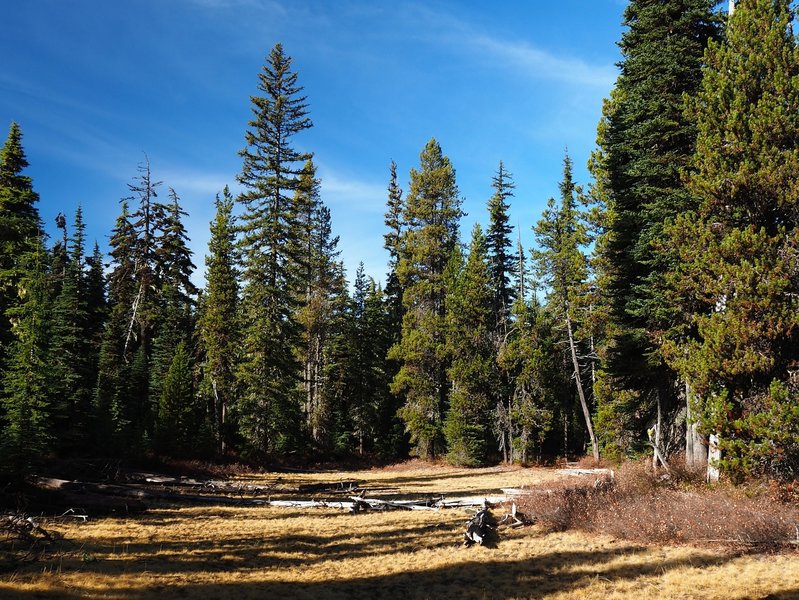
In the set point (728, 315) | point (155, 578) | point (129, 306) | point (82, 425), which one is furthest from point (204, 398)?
point (728, 315)

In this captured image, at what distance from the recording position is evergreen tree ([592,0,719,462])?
16.1m

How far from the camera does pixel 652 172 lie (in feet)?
54.1

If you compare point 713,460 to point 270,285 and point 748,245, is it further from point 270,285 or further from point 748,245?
point 270,285

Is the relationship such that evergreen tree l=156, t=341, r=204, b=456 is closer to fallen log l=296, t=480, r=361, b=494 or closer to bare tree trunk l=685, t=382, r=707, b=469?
fallen log l=296, t=480, r=361, b=494

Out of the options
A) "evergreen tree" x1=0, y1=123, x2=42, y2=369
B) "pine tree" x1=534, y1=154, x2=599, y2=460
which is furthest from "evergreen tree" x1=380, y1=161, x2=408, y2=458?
"evergreen tree" x1=0, y1=123, x2=42, y2=369

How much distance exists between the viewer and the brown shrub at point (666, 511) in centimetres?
1027

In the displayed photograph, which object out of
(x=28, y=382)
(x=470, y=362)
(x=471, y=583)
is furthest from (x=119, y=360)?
(x=471, y=583)

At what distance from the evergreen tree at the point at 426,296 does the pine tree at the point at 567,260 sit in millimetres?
7651

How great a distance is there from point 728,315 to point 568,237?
66.3 ft

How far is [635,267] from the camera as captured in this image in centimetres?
1848

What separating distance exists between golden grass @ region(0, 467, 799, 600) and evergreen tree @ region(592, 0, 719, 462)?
24.5 feet

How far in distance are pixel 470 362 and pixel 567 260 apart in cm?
970

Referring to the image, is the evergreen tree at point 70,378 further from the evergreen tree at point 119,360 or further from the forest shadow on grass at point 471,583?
the forest shadow on grass at point 471,583

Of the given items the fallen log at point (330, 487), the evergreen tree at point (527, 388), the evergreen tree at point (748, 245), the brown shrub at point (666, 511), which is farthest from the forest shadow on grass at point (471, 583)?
the evergreen tree at point (527, 388)
